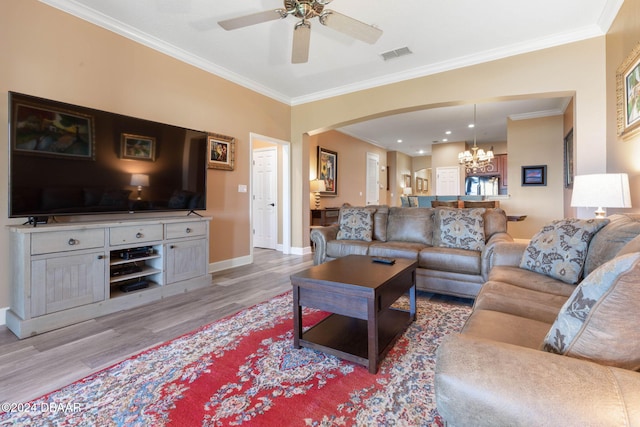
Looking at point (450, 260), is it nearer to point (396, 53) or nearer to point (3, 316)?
point (396, 53)

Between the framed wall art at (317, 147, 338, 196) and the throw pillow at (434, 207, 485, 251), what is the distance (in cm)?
373

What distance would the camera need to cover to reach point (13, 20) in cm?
246

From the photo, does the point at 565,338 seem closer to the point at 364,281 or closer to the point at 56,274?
the point at 364,281

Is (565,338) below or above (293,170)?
below

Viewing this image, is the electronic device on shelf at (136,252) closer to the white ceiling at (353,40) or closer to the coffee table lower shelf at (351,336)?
the coffee table lower shelf at (351,336)

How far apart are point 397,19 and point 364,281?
2.74m

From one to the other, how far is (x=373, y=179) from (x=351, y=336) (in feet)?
25.1

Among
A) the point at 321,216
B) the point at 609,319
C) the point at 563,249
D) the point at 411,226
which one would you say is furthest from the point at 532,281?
the point at 321,216

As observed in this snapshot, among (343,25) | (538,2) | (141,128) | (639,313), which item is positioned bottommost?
(639,313)

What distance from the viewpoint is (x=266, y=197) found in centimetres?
618

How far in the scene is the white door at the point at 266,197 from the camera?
19.7 feet

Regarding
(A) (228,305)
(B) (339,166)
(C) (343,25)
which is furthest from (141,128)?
(B) (339,166)

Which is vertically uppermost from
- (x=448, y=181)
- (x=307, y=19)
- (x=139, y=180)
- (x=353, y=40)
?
(x=353, y=40)

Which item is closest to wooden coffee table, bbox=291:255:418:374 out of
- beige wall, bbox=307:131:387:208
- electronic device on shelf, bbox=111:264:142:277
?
electronic device on shelf, bbox=111:264:142:277
